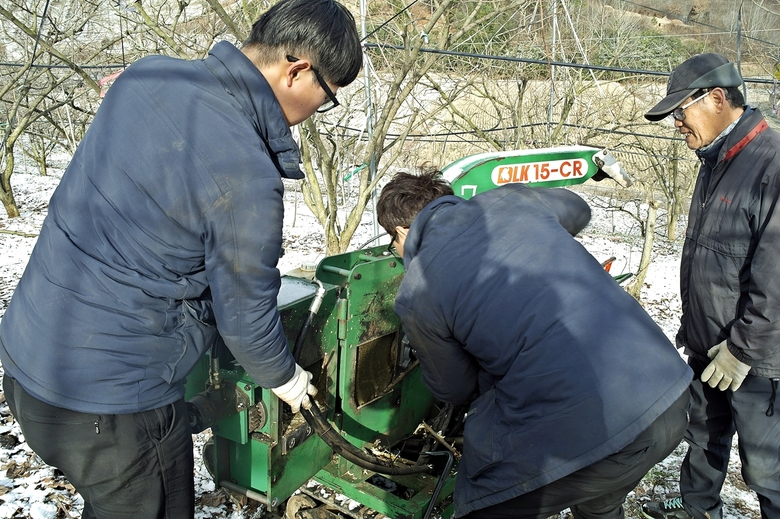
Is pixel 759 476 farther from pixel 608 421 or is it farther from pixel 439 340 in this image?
pixel 439 340

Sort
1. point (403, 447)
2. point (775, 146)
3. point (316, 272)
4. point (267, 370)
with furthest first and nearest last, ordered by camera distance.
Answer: point (403, 447), point (316, 272), point (775, 146), point (267, 370)

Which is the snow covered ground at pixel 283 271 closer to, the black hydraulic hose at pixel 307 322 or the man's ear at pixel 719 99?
the black hydraulic hose at pixel 307 322

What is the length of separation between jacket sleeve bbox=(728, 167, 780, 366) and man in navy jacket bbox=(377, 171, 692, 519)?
82 centimetres

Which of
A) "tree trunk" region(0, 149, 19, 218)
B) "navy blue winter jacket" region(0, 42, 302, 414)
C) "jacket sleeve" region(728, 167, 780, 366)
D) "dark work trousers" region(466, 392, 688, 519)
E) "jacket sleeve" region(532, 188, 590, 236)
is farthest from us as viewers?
"tree trunk" region(0, 149, 19, 218)

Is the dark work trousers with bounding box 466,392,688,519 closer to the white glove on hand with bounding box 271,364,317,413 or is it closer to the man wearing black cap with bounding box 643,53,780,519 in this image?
the white glove on hand with bounding box 271,364,317,413

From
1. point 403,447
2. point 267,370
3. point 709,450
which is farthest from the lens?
point 403,447

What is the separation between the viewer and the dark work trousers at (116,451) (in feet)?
5.24

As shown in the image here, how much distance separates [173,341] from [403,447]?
1.85 m

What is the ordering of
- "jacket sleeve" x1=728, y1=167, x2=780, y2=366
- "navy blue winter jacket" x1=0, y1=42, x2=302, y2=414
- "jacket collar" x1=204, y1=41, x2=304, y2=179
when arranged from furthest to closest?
"jacket sleeve" x1=728, y1=167, x2=780, y2=366
"jacket collar" x1=204, y1=41, x2=304, y2=179
"navy blue winter jacket" x1=0, y1=42, x2=302, y2=414

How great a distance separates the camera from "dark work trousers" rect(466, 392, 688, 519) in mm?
1771

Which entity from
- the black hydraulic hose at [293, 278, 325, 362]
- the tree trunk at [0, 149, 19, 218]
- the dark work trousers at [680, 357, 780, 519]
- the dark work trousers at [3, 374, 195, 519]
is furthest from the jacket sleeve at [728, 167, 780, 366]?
the tree trunk at [0, 149, 19, 218]

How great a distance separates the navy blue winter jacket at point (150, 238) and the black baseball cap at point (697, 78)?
1.92 metres

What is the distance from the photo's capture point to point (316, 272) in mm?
2682

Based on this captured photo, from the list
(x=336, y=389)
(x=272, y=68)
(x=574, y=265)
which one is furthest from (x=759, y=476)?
(x=272, y=68)
